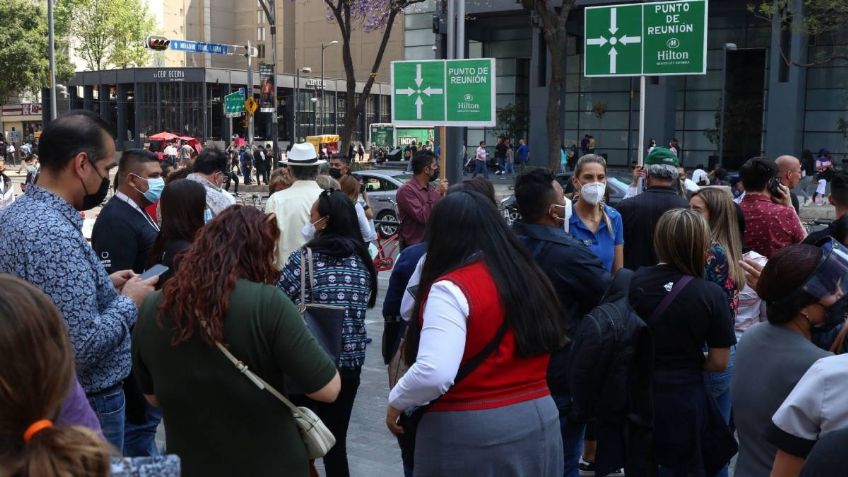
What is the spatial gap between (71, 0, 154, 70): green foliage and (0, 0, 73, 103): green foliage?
3966 mm

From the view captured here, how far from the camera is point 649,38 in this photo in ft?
32.5

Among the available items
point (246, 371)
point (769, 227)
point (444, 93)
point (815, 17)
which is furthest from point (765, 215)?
point (815, 17)

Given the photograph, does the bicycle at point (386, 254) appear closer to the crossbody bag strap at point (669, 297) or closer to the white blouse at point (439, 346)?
the crossbody bag strap at point (669, 297)

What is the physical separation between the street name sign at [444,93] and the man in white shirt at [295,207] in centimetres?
356

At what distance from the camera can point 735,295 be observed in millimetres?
5262

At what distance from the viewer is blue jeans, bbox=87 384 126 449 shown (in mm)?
3424

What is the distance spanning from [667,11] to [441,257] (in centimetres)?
785

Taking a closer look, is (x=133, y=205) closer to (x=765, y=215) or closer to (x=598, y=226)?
(x=598, y=226)

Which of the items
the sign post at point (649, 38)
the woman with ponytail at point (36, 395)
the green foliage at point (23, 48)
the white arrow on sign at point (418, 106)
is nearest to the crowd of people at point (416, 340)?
the woman with ponytail at point (36, 395)

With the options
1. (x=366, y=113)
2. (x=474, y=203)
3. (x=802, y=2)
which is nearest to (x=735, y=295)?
(x=474, y=203)

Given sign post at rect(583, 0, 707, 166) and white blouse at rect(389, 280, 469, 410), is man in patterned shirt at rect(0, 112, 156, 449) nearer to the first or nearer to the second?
white blouse at rect(389, 280, 469, 410)

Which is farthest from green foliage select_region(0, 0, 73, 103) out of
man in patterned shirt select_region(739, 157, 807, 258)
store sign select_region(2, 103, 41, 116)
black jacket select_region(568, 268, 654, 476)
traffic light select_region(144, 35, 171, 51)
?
black jacket select_region(568, 268, 654, 476)

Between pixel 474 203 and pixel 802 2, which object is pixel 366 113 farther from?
pixel 474 203

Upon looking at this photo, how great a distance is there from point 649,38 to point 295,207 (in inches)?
207
